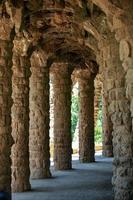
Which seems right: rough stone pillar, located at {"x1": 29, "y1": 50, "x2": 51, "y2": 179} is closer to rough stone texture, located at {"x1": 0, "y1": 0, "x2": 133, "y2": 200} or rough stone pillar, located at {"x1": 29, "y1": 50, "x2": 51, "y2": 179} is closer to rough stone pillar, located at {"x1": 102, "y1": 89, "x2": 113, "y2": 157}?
rough stone texture, located at {"x1": 0, "y1": 0, "x2": 133, "y2": 200}

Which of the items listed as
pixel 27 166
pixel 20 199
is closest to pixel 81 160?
pixel 27 166

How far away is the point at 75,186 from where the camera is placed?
45.1ft

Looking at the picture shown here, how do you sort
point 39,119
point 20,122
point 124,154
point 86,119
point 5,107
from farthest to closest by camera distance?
point 86,119 → point 39,119 → point 20,122 → point 5,107 → point 124,154

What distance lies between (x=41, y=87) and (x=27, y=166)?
3257 mm

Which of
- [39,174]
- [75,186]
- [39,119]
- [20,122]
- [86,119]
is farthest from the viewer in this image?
[86,119]

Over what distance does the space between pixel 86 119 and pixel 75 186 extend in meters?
7.57

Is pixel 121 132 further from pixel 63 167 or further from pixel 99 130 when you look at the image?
pixel 99 130

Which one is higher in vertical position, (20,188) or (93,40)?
(93,40)

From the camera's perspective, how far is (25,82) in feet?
43.3

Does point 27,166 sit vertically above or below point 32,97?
below

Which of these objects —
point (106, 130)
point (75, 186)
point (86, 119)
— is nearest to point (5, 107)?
point (75, 186)

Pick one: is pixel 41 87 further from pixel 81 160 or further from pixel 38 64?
pixel 81 160

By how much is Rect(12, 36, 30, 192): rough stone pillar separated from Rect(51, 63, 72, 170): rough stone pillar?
5.22 metres

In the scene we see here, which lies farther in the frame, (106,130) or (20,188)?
(106,130)
